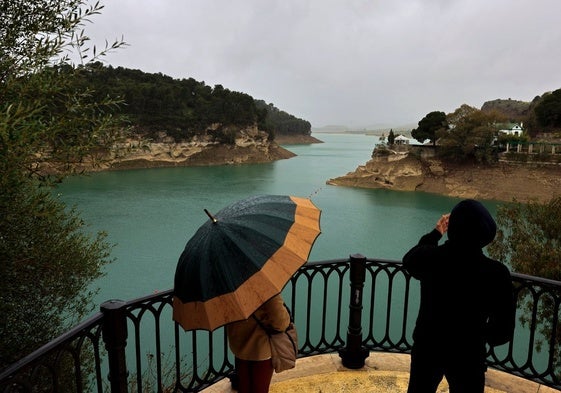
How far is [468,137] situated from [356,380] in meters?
40.0

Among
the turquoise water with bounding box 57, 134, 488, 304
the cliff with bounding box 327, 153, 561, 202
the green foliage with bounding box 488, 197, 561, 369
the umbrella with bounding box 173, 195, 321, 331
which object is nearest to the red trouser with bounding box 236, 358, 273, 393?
the umbrella with bounding box 173, 195, 321, 331

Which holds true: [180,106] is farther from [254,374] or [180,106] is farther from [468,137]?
[254,374]

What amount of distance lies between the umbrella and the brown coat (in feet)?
0.73

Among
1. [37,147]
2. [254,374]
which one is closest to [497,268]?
[254,374]

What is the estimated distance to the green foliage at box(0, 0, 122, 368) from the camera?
9.77 ft

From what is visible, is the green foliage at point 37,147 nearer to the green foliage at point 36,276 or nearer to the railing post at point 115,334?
the green foliage at point 36,276

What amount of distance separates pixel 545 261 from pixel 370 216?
18985mm

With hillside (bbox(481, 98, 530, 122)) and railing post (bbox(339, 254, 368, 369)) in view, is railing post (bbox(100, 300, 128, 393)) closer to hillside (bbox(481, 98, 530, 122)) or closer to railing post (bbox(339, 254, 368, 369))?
railing post (bbox(339, 254, 368, 369))

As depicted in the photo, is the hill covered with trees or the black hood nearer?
the black hood

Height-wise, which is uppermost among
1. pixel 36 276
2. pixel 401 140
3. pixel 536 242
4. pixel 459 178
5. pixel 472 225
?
pixel 401 140

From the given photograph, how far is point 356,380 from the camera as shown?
3219 millimetres

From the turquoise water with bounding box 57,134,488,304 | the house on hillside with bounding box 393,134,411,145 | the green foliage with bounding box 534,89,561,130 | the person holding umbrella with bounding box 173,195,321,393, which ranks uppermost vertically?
the green foliage with bounding box 534,89,561,130

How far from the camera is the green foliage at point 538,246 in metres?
9.55

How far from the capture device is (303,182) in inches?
1785
